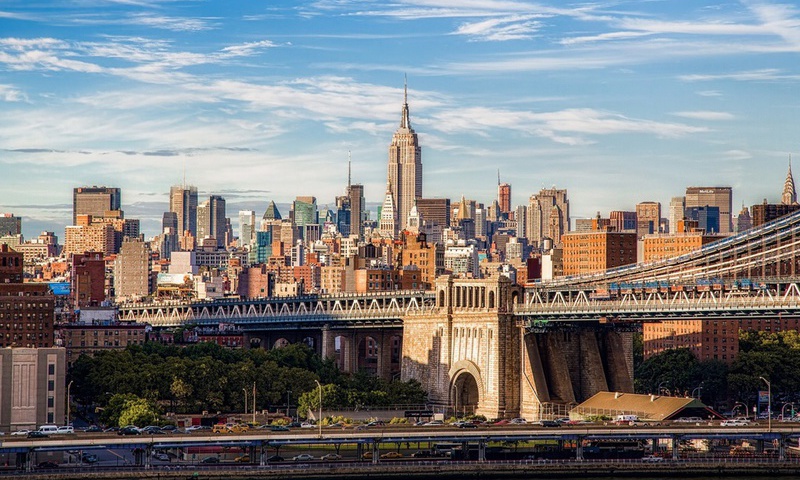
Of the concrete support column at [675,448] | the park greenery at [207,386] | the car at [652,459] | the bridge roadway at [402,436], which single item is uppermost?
the park greenery at [207,386]

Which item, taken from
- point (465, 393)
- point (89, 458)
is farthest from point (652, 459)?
point (465, 393)

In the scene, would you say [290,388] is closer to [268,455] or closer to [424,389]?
[424,389]

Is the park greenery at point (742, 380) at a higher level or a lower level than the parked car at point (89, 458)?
higher

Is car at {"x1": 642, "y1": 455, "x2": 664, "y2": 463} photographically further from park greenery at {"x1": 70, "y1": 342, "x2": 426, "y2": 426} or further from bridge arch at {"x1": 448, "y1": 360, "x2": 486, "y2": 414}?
bridge arch at {"x1": 448, "y1": 360, "x2": 486, "y2": 414}

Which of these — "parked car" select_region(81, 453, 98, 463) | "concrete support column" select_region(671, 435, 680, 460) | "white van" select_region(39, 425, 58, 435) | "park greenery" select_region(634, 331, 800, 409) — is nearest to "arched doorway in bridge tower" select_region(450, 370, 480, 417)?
"park greenery" select_region(634, 331, 800, 409)

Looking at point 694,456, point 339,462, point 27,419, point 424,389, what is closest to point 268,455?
point 339,462

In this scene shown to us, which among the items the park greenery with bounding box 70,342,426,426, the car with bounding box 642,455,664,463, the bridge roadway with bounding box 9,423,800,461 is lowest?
the car with bounding box 642,455,664,463

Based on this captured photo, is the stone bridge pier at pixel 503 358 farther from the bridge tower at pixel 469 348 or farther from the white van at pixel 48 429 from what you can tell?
the white van at pixel 48 429

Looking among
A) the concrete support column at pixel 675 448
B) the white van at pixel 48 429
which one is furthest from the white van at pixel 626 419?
the white van at pixel 48 429
